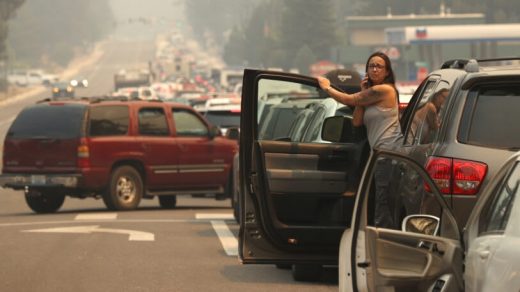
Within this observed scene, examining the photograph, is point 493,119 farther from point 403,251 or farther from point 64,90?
point 64,90

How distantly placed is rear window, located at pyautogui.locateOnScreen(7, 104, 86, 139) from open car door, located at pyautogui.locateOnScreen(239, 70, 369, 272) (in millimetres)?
11206

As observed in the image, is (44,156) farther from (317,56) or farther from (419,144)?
(317,56)

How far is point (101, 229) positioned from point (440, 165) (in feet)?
30.7

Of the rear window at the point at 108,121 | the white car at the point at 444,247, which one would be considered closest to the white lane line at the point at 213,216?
the rear window at the point at 108,121

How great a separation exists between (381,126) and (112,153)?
1192cm

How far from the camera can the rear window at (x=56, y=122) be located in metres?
23.0

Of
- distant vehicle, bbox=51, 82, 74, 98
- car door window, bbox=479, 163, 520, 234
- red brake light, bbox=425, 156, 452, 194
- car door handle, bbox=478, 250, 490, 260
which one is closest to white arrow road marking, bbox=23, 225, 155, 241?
red brake light, bbox=425, 156, 452, 194

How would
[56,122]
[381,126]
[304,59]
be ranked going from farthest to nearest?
1. [304,59]
2. [56,122]
3. [381,126]

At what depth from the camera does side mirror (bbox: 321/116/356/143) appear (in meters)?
12.1

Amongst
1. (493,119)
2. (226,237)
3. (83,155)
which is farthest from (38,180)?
(493,119)

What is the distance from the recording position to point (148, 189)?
23.8m

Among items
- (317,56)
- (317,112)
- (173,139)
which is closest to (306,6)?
(317,56)

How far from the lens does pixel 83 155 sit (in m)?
23.0

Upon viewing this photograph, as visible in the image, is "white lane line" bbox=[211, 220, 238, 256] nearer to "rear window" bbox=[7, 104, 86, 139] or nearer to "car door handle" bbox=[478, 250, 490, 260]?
"rear window" bbox=[7, 104, 86, 139]
